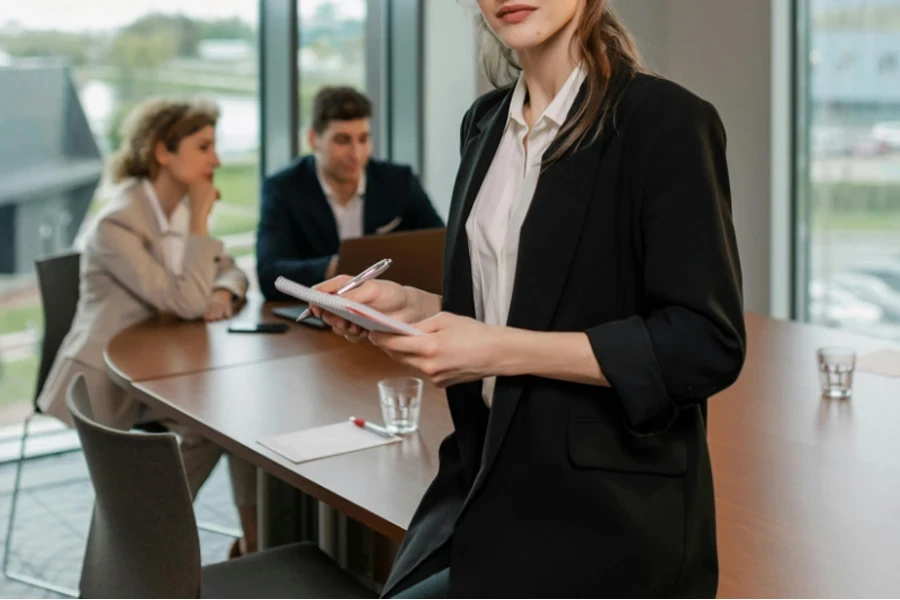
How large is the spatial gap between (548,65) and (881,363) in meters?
1.78

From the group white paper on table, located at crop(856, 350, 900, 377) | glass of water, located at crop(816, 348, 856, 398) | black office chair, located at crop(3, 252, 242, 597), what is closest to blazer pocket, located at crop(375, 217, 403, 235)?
black office chair, located at crop(3, 252, 242, 597)

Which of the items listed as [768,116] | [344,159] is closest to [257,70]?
[344,159]

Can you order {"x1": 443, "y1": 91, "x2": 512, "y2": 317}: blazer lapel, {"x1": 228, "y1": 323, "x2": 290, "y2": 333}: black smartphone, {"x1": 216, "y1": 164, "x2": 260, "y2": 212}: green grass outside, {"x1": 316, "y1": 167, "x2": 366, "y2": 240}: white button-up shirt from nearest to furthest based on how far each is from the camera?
{"x1": 443, "y1": 91, "x2": 512, "y2": 317}: blazer lapel
{"x1": 228, "y1": 323, "x2": 290, "y2": 333}: black smartphone
{"x1": 316, "y1": 167, "x2": 366, "y2": 240}: white button-up shirt
{"x1": 216, "y1": 164, "x2": 260, "y2": 212}: green grass outside

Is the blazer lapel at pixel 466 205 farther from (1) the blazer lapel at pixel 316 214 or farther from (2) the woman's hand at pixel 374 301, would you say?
(1) the blazer lapel at pixel 316 214

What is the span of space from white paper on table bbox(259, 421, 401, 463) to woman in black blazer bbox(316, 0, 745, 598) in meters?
0.81

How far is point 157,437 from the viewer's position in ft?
5.98

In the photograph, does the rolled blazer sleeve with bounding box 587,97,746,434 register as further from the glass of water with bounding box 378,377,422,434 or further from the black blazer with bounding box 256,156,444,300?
the black blazer with bounding box 256,156,444,300

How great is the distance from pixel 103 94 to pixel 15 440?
148cm

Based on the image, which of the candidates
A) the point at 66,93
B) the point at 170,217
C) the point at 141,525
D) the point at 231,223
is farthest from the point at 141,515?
the point at 231,223

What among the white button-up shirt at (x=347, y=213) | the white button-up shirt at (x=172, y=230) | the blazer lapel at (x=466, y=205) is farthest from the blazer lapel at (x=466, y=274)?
the white button-up shirt at (x=347, y=213)

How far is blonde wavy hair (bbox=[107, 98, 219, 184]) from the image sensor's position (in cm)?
374

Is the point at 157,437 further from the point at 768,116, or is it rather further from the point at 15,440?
the point at 768,116

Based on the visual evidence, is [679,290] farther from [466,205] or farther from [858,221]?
[858,221]

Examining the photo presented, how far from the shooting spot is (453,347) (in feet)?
4.18
